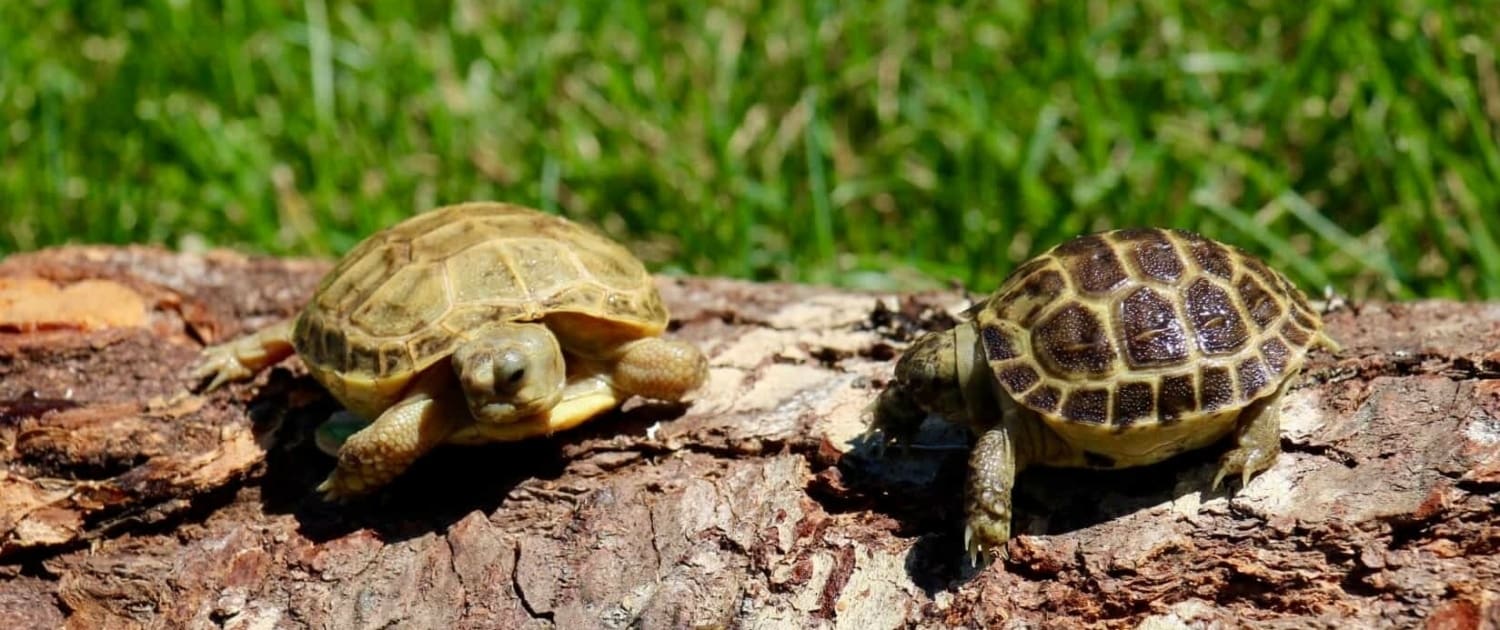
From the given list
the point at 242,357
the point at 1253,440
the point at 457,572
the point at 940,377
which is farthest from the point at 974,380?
the point at 242,357

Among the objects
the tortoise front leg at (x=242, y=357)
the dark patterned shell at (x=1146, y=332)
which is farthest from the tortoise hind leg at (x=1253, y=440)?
the tortoise front leg at (x=242, y=357)

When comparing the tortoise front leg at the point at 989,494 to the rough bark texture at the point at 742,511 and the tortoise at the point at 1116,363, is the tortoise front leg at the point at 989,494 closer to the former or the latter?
the tortoise at the point at 1116,363

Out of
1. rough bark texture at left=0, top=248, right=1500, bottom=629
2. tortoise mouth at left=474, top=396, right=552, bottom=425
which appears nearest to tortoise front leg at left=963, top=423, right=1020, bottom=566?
rough bark texture at left=0, top=248, right=1500, bottom=629

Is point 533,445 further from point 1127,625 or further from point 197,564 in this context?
point 1127,625

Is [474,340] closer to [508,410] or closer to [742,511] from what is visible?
[508,410]

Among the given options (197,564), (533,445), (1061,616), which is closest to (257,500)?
(197,564)

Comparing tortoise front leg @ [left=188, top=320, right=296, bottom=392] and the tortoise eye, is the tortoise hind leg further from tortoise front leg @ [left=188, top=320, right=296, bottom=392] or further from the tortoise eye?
tortoise front leg @ [left=188, top=320, right=296, bottom=392]
